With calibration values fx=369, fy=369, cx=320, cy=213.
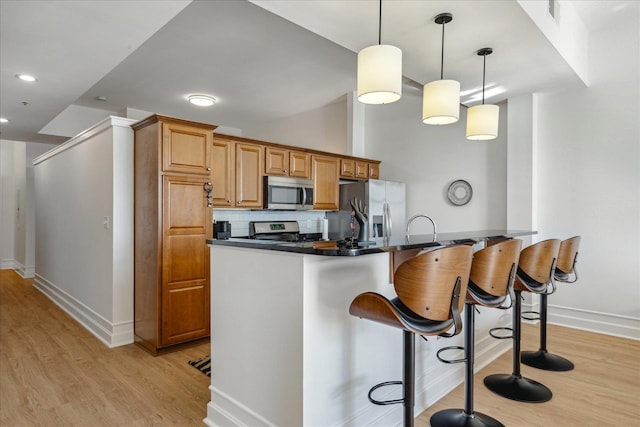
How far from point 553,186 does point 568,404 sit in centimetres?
244

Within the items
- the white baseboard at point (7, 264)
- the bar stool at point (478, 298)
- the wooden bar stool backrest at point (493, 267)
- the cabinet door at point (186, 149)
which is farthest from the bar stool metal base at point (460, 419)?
the white baseboard at point (7, 264)

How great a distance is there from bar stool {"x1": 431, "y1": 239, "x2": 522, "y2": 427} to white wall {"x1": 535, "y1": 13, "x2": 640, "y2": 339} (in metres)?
2.32

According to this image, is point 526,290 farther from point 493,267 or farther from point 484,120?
point 484,120

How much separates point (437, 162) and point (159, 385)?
3.92m

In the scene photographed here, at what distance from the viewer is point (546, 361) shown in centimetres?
288

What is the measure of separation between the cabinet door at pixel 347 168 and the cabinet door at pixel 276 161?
92 centimetres

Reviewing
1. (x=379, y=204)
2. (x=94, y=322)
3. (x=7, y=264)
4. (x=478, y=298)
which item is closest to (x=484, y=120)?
(x=478, y=298)

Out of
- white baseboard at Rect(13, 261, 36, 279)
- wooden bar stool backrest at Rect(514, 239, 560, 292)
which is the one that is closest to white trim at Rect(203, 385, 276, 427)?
wooden bar stool backrest at Rect(514, 239, 560, 292)

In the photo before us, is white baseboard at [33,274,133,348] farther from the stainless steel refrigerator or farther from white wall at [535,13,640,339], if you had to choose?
white wall at [535,13,640,339]

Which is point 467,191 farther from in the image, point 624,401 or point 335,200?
point 624,401

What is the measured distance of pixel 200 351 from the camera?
3.19m

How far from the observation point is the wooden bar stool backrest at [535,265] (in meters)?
2.61

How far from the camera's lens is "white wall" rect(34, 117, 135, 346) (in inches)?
133

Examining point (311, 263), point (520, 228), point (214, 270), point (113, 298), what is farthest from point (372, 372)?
point (520, 228)
